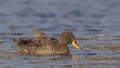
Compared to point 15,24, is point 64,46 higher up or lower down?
lower down

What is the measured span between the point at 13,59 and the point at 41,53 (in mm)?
1511

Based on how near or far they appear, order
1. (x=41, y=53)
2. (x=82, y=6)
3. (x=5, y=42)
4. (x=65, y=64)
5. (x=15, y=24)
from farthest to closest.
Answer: (x=82, y=6) < (x=15, y=24) < (x=5, y=42) < (x=41, y=53) < (x=65, y=64)

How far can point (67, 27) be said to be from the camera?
25.6 m

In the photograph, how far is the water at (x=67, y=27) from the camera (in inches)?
676

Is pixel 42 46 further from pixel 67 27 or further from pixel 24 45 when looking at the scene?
pixel 67 27

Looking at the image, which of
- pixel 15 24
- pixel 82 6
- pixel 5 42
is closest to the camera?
pixel 5 42

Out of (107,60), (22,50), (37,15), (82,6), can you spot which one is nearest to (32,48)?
(22,50)

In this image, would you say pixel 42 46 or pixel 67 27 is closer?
pixel 42 46

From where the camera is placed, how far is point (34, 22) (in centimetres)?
2748

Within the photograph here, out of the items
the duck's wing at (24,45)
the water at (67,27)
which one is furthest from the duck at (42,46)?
the water at (67,27)

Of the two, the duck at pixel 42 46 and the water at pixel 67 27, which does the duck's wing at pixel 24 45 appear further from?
the water at pixel 67 27

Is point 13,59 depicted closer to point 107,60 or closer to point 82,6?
point 107,60

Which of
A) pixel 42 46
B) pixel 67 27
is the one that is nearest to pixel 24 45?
pixel 42 46

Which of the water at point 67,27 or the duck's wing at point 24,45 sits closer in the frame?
the water at point 67,27
